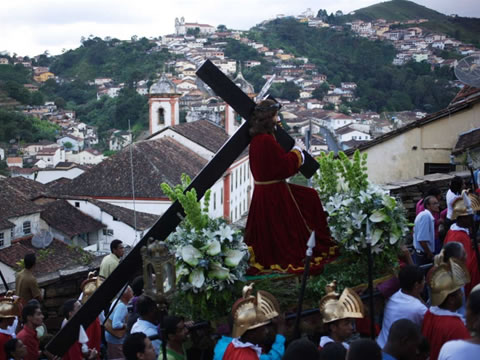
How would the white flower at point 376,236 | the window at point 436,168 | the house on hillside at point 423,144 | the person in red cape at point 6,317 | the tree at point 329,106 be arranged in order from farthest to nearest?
the tree at point 329,106, the window at point 436,168, the house on hillside at point 423,144, the white flower at point 376,236, the person in red cape at point 6,317

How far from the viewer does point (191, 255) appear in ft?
17.1

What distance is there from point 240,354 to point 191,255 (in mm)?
1129

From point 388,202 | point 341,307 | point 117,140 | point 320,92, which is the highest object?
point 320,92

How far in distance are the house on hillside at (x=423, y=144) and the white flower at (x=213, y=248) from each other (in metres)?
9.76

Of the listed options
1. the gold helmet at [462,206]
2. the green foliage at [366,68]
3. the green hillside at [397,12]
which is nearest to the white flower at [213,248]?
the gold helmet at [462,206]

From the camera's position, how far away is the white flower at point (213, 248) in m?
5.24

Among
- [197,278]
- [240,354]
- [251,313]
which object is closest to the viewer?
[240,354]

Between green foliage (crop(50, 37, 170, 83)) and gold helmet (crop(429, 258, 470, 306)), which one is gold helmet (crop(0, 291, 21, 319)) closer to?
gold helmet (crop(429, 258, 470, 306))

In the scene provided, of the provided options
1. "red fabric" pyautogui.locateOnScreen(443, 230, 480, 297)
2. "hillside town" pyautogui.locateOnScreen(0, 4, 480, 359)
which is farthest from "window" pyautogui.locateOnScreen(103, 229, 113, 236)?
"red fabric" pyautogui.locateOnScreen(443, 230, 480, 297)

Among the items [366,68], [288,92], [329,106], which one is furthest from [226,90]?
[366,68]

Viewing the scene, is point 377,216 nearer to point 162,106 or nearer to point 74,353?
point 74,353

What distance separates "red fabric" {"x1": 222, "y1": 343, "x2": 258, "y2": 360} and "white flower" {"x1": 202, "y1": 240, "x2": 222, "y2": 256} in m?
1.03

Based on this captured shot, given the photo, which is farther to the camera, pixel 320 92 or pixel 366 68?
pixel 366 68

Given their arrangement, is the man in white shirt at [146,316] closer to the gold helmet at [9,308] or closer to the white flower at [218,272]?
the white flower at [218,272]
